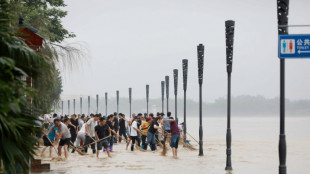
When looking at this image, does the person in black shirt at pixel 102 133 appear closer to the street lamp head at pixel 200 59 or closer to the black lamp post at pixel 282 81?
the street lamp head at pixel 200 59

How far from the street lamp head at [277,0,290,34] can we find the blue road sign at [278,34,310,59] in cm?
33

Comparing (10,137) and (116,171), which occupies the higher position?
(10,137)

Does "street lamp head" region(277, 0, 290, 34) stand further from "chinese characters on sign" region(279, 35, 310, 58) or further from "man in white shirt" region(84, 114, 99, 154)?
"man in white shirt" region(84, 114, 99, 154)

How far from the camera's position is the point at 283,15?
54.1 feet

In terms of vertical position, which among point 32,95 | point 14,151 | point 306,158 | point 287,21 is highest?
point 287,21

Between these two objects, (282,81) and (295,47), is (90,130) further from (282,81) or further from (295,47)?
(295,47)

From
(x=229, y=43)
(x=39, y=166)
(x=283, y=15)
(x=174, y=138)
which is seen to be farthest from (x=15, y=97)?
(x=174, y=138)

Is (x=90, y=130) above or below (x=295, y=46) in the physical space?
below

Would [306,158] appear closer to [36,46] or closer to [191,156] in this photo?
[191,156]

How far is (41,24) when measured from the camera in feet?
97.1

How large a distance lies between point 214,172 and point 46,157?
884 centimetres

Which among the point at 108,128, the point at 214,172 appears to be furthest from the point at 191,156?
the point at 214,172

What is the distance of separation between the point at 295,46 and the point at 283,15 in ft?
3.13

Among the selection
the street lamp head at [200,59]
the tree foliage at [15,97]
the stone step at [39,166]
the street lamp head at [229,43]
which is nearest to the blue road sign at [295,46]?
the street lamp head at [229,43]
